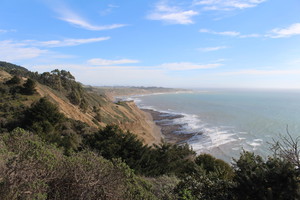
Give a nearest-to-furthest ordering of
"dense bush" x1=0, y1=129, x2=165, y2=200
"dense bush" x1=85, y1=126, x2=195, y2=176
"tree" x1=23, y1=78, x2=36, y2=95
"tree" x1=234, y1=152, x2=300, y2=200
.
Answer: "dense bush" x1=0, y1=129, x2=165, y2=200, "tree" x1=234, y1=152, x2=300, y2=200, "dense bush" x1=85, y1=126, x2=195, y2=176, "tree" x1=23, y1=78, x2=36, y2=95

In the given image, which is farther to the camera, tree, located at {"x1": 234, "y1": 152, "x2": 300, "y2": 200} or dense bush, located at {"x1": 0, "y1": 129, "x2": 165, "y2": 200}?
tree, located at {"x1": 234, "y1": 152, "x2": 300, "y2": 200}

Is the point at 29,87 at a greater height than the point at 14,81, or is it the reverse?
the point at 14,81

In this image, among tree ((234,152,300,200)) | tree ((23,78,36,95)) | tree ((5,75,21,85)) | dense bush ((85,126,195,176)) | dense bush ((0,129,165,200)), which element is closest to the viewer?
dense bush ((0,129,165,200))

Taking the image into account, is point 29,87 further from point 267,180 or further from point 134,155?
point 267,180

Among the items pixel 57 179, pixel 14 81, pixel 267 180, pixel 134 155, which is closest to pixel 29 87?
pixel 14 81

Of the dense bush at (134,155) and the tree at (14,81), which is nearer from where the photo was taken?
the dense bush at (134,155)

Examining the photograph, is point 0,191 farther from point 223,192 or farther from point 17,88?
point 17,88

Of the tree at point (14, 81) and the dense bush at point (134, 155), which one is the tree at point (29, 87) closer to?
the tree at point (14, 81)

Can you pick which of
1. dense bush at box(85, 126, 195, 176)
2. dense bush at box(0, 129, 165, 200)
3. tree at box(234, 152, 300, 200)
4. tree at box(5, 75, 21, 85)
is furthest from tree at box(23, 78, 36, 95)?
tree at box(234, 152, 300, 200)

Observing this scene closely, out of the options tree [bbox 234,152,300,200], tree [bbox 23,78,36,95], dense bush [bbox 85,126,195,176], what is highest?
tree [bbox 23,78,36,95]

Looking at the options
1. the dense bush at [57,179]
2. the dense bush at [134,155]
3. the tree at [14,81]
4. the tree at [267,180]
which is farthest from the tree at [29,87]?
the tree at [267,180]

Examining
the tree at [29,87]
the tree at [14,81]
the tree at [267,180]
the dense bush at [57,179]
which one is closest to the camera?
the dense bush at [57,179]

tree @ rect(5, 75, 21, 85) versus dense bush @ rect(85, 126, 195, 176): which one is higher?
tree @ rect(5, 75, 21, 85)

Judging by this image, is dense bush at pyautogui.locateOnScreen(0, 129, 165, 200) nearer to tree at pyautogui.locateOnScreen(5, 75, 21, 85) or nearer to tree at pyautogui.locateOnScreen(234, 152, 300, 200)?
tree at pyautogui.locateOnScreen(234, 152, 300, 200)
